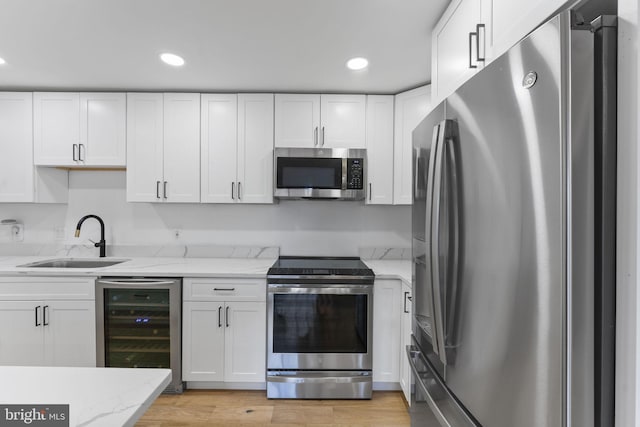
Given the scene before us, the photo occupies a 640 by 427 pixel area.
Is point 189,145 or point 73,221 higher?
point 189,145

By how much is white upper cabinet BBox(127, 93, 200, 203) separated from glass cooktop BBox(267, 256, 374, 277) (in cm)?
110

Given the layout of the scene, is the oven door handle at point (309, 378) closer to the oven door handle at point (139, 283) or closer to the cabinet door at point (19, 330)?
the oven door handle at point (139, 283)

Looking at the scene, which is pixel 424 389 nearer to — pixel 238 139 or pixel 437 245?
pixel 437 245

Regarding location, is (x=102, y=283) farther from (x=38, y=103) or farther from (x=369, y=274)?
(x=369, y=274)

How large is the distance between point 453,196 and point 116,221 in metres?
3.04

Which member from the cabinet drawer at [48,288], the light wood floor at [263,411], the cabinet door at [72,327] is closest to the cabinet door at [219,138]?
the cabinet drawer at [48,288]

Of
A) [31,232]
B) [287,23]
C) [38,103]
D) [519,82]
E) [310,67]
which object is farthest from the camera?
[31,232]

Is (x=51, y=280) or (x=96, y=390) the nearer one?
(x=96, y=390)

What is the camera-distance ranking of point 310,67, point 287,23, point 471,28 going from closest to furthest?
point 471,28
point 287,23
point 310,67

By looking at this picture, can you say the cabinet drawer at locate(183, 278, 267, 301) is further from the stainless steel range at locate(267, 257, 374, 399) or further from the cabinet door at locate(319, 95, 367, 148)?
the cabinet door at locate(319, 95, 367, 148)

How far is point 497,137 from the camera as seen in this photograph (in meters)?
0.80

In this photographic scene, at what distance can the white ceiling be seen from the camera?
1632mm

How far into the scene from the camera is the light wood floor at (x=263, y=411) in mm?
2113

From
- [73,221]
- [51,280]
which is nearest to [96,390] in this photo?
[51,280]
